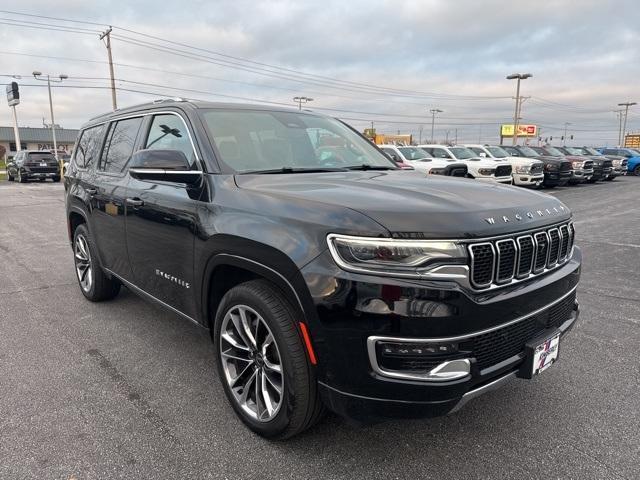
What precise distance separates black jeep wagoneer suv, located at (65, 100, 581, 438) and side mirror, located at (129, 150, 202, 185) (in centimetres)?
1

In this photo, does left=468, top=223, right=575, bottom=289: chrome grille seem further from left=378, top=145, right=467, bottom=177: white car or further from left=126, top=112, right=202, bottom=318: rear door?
left=378, top=145, right=467, bottom=177: white car

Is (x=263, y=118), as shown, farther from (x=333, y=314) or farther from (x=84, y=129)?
(x=84, y=129)

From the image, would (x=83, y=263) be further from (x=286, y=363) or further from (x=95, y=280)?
(x=286, y=363)

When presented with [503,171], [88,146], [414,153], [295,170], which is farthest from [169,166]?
[503,171]

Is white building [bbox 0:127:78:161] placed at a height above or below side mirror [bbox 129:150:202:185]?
above

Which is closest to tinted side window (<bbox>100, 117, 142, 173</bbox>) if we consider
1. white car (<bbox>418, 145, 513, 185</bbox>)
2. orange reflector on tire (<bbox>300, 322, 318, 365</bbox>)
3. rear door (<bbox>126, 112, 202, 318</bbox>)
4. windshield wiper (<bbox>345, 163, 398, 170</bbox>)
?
rear door (<bbox>126, 112, 202, 318</bbox>)

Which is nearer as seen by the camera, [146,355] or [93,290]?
[146,355]

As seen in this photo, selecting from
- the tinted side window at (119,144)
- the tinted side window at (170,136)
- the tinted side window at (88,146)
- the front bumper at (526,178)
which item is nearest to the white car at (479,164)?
the front bumper at (526,178)

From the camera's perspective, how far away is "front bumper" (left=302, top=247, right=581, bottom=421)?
2002mm

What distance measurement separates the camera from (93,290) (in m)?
4.87

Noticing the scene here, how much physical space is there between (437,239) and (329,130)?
2141 millimetres

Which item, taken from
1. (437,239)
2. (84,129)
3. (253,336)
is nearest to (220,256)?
(253,336)

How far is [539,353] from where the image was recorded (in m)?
2.41

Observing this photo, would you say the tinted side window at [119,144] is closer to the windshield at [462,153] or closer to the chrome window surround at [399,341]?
the chrome window surround at [399,341]
